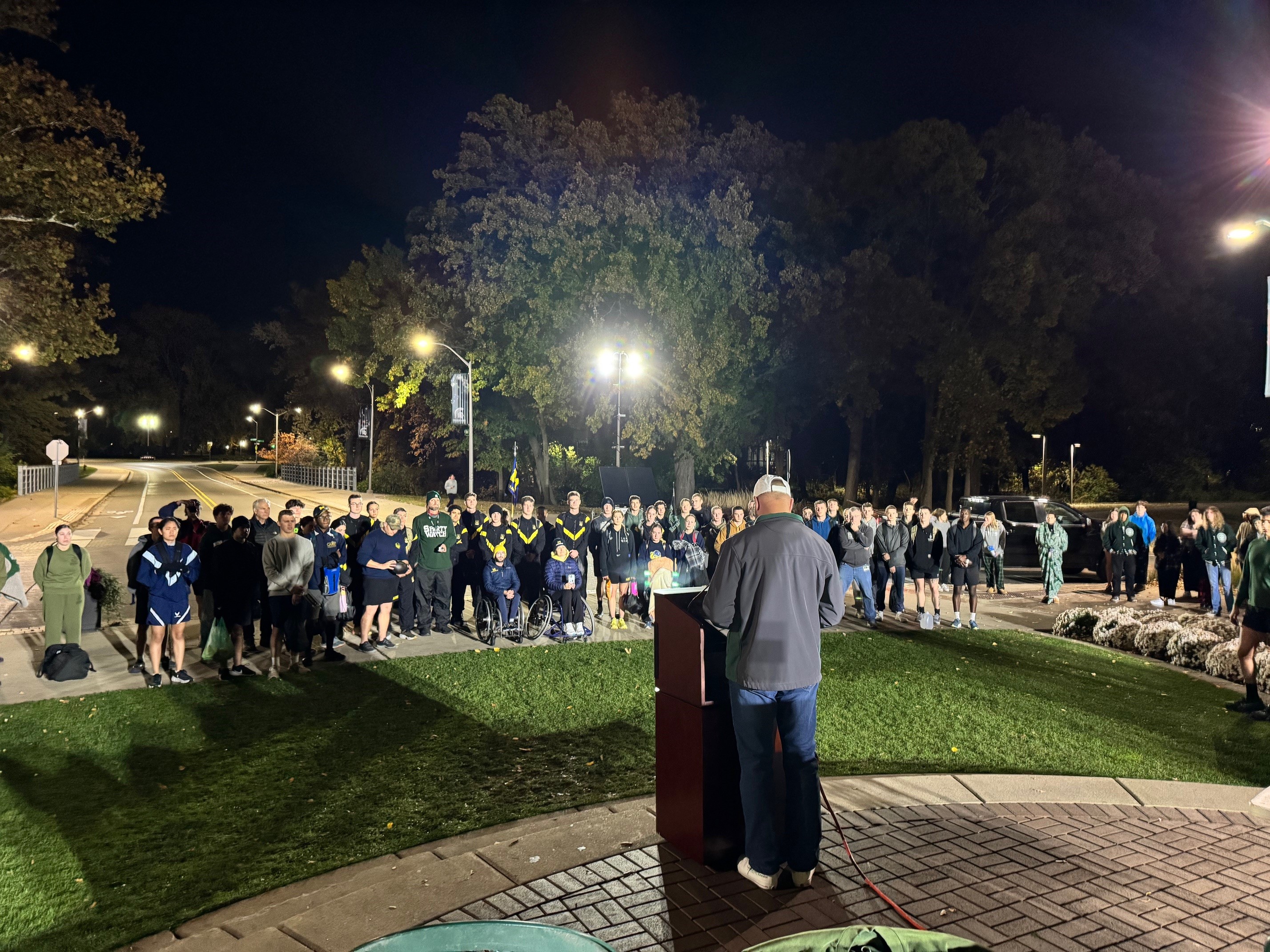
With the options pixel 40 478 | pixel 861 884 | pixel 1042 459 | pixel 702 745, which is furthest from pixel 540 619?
pixel 40 478

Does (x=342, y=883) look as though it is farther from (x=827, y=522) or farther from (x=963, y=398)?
(x=963, y=398)

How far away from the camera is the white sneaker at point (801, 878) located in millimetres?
4383

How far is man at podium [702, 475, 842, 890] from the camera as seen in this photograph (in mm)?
4316

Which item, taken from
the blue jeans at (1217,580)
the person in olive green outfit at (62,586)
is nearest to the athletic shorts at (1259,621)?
the blue jeans at (1217,580)

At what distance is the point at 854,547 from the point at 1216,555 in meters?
5.90

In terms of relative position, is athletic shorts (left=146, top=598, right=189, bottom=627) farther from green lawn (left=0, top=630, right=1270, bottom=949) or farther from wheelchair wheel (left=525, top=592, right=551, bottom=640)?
wheelchair wheel (left=525, top=592, right=551, bottom=640)

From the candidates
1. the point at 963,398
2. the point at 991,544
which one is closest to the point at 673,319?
the point at 963,398

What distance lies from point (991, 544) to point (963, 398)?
72.2 ft

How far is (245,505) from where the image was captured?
38.8 metres

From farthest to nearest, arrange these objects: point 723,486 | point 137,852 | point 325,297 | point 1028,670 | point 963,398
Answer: point 325,297 < point 723,486 < point 963,398 < point 1028,670 < point 137,852

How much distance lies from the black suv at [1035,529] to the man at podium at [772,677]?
14717mm

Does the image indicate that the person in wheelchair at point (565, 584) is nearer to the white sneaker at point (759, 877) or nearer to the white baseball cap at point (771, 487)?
the white baseball cap at point (771, 487)

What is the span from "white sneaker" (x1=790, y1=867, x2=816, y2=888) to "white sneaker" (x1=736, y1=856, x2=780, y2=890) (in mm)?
84

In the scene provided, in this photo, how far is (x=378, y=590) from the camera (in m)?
10.9
